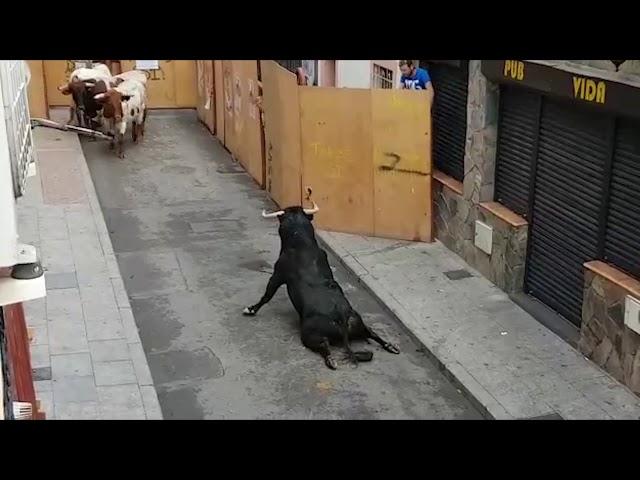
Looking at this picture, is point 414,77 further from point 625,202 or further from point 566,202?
point 625,202

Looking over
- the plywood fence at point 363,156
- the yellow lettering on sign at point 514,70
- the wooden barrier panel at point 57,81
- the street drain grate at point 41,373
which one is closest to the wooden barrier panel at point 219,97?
the wooden barrier panel at point 57,81

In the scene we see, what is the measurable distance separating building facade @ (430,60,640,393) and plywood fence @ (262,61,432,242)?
0.38 m

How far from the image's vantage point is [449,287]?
379 inches

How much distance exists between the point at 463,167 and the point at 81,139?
9.15 metres

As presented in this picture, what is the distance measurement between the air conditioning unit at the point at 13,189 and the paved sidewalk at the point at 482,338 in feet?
15.1

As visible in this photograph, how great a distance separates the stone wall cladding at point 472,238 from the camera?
923cm

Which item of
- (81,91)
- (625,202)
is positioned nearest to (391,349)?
(625,202)

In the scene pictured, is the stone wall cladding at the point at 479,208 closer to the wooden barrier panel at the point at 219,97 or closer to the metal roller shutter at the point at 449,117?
the metal roller shutter at the point at 449,117

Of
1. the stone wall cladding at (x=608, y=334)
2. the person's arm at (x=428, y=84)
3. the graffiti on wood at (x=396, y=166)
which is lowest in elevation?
the stone wall cladding at (x=608, y=334)

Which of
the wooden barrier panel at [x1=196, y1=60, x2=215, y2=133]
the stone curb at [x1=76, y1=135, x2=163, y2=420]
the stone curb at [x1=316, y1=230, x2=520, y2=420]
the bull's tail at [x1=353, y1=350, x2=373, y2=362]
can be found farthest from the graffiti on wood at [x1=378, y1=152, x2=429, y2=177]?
the wooden barrier panel at [x1=196, y1=60, x2=215, y2=133]

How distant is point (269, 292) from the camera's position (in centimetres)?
894

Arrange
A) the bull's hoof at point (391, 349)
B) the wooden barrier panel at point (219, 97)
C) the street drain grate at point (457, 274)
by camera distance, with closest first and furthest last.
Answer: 1. the bull's hoof at point (391, 349)
2. the street drain grate at point (457, 274)
3. the wooden barrier panel at point (219, 97)
